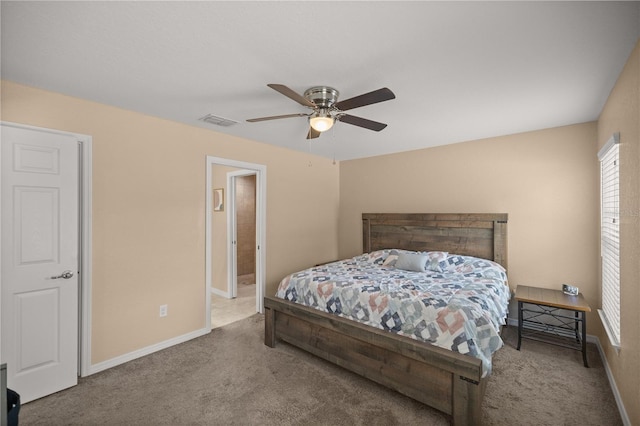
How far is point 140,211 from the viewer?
2.95 metres

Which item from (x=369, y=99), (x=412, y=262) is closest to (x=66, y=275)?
(x=369, y=99)

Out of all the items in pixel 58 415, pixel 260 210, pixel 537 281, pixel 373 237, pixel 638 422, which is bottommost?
pixel 58 415

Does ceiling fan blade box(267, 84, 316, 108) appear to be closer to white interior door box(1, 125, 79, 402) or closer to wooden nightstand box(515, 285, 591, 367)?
white interior door box(1, 125, 79, 402)

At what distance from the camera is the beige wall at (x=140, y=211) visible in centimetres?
261

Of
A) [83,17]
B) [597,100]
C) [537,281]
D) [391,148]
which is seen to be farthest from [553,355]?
[83,17]

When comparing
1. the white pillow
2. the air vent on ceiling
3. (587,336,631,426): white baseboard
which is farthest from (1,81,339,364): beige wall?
(587,336,631,426): white baseboard

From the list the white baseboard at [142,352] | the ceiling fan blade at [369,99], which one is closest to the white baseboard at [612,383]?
the ceiling fan blade at [369,99]

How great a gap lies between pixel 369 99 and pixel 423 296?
1.62 meters

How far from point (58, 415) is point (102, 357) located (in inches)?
24.1

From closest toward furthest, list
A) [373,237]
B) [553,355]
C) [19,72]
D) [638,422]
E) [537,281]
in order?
[638,422] → [19,72] → [553,355] → [537,281] → [373,237]

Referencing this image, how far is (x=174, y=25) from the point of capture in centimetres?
156

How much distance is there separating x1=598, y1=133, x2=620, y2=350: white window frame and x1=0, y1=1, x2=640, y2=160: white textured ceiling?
0.55 m

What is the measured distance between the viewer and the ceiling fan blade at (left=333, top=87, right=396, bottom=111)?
6.10 ft

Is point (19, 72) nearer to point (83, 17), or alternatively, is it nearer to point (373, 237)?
point (83, 17)
